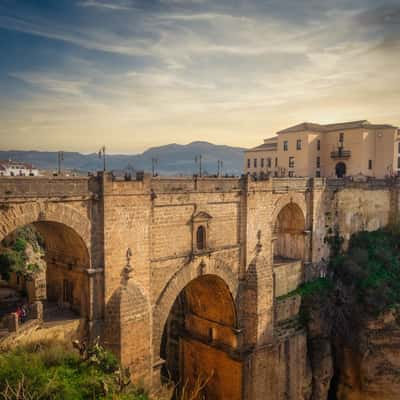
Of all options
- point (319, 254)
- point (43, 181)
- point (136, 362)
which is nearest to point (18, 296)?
point (136, 362)

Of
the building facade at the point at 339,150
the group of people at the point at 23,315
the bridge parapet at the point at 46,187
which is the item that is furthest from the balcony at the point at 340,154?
the group of people at the point at 23,315

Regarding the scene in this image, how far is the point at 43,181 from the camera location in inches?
470

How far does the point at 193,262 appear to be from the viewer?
55.1 feet

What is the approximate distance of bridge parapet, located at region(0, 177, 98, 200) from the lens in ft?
36.7

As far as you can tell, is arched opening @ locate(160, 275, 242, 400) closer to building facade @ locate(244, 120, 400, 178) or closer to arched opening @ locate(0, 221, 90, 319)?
arched opening @ locate(0, 221, 90, 319)

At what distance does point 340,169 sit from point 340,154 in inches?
69.4

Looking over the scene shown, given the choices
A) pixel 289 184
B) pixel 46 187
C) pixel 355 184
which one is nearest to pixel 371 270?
pixel 355 184

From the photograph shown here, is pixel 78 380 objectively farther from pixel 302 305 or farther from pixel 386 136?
pixel 386 136

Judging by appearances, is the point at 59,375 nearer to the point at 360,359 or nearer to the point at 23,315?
the point at 23,315

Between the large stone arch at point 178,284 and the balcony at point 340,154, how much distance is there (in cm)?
2633

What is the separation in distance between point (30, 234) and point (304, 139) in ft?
93.7

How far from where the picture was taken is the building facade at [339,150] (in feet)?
129

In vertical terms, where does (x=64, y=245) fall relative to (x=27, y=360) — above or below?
above

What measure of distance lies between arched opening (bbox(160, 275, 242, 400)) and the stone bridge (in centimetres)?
7
